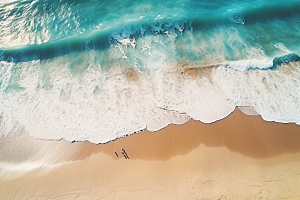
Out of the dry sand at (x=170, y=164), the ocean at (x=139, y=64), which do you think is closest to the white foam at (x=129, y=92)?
the ocean at (x=139, y=64)

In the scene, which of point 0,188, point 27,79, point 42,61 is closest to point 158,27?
point 42,61

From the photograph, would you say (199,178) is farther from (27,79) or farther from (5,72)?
(5,72)

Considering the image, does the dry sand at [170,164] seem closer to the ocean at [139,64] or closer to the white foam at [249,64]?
the ocean at [139,64]

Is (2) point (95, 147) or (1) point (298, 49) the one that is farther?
(1) point (298, 49)

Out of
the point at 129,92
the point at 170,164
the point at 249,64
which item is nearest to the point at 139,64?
the point at 129,92

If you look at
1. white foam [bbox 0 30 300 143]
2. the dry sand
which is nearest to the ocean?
white foam [bbox 0 30 300 143]

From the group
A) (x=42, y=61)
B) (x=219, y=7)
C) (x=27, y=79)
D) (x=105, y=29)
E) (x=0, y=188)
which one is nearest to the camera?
(x=0, y=188)
